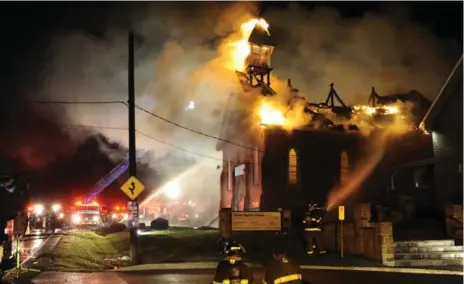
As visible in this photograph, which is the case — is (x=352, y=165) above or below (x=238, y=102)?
below

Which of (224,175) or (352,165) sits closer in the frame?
(352,165)

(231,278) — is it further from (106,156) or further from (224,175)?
(106,156)

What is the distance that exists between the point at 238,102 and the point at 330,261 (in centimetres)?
1701

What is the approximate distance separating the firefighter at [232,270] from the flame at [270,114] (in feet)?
76.3

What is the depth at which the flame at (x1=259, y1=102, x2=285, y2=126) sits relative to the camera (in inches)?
1164

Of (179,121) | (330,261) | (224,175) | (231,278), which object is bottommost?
(330,261)

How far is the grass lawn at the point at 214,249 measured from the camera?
1770 centimetres

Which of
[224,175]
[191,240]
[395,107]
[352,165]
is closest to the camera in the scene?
[191,240]

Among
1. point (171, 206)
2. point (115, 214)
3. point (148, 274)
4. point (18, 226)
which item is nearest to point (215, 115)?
point (115, 214)

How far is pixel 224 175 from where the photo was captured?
38.0 meters

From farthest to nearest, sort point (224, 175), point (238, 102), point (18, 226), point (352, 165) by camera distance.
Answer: point (224, 175)
point (238, 102)
point (352, 165)
point (18, 226)

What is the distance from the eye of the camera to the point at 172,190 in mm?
50656

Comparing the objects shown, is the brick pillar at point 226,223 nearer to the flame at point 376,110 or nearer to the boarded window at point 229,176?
the boarded window at point 229,176

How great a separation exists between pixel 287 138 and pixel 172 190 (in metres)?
24.0
